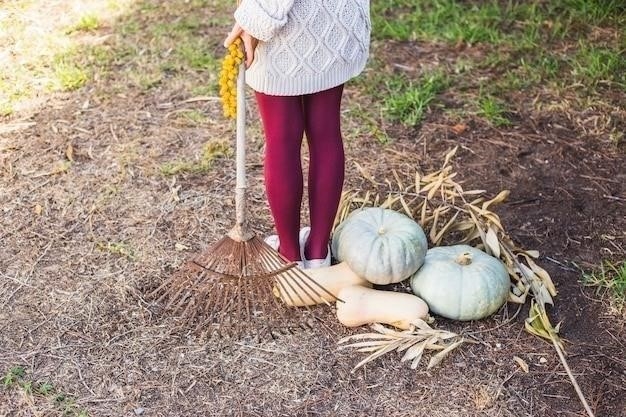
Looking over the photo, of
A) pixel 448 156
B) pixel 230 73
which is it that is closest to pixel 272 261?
pixel 230 73

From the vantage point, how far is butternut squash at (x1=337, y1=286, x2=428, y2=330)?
2752 mm

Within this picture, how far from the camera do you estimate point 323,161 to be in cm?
272

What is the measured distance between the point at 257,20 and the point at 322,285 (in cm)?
98

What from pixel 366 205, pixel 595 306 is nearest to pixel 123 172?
pixel 366 205

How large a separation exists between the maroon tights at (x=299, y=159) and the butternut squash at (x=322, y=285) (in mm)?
112

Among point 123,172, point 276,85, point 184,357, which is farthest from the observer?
point 123,172

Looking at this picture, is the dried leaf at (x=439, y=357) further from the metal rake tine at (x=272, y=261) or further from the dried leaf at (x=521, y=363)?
the metal rake tine at (x=272, y=261)

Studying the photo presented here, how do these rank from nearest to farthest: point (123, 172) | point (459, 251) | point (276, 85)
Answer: point (276, 85) → point (459, 251) → point (123, 172)

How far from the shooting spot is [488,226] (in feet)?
10.2

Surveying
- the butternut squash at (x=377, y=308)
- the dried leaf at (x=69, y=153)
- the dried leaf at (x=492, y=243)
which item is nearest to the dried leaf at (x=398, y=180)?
the dried leaf at (x=492, y=243)

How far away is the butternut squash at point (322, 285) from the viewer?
9.29 ft

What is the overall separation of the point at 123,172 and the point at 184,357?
120 cm

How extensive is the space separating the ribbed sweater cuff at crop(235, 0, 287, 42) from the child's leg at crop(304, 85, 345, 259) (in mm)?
335

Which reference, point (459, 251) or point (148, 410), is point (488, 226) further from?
point (148, 410)
